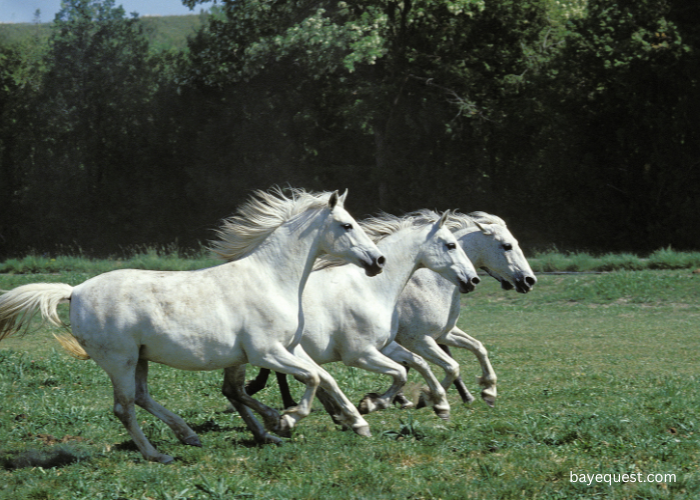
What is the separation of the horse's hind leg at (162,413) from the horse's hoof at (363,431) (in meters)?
1.31

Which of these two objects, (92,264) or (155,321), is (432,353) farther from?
(92,264)

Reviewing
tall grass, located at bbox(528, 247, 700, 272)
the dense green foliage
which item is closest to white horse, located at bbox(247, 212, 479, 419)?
tall grass, located at bbox(528, 247, 700, 272)

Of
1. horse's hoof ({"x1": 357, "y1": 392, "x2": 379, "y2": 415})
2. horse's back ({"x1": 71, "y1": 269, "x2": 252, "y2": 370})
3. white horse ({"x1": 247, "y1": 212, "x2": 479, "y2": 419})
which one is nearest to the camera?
horse's back ({"x1": 71, "y1": 269, "x2": 252, "y2": 370})

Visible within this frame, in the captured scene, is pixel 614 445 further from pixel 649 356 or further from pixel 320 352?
pixel 649 356

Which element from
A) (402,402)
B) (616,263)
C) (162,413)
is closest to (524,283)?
(402,402)

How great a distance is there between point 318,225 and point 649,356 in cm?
704

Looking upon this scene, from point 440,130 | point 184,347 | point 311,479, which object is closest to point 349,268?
point 184,347

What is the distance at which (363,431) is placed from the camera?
705 cm

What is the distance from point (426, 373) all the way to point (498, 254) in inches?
78.2

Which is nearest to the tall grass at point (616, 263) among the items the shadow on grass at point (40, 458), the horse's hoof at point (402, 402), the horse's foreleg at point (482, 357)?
the horse's foreleg at point (482, 357)

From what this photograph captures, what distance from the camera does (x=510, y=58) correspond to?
105ft

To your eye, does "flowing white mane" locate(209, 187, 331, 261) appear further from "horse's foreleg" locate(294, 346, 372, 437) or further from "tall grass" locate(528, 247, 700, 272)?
"tall grass" locate(528, 247, 700, 272)

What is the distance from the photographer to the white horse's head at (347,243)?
Result: 7.25 m

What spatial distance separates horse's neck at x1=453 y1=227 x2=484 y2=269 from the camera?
954cm
